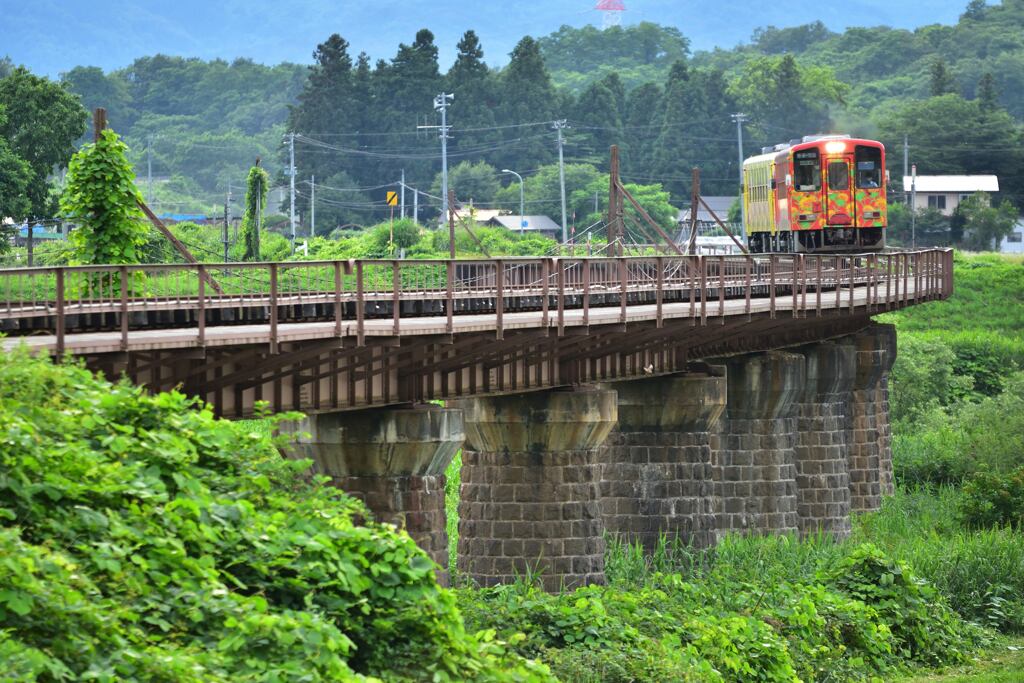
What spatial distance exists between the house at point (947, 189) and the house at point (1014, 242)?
3379 millimetres

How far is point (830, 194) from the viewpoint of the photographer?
61594 millimetres

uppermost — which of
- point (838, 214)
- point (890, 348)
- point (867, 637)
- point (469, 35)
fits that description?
point (469, 35)

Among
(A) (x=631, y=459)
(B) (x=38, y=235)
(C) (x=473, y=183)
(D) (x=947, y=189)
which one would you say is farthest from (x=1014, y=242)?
(A) (x=631, y=459)

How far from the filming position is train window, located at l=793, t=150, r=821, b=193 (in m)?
61.4

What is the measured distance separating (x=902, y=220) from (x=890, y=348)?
7052 centimetres

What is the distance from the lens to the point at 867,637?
36156mm

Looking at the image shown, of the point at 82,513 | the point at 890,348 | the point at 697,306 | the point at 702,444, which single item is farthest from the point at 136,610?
the point at 890,348

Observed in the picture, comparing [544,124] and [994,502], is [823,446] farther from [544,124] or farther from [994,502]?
[544,124]

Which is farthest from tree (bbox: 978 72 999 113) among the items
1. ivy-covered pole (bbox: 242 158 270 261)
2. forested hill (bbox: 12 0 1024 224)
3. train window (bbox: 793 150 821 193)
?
train window (bbox: 793 150 821 193)

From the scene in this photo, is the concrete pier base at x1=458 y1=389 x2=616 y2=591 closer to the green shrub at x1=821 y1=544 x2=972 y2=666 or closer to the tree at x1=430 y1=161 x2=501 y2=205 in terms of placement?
the green shrub at x1=821 y1=544 x2=972 y2=666

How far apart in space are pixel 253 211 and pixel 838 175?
2269 cm

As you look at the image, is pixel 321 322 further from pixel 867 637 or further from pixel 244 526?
pixel 867 637

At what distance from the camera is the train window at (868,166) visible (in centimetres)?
6212

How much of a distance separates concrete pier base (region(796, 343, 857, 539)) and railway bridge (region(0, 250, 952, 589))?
68mm
